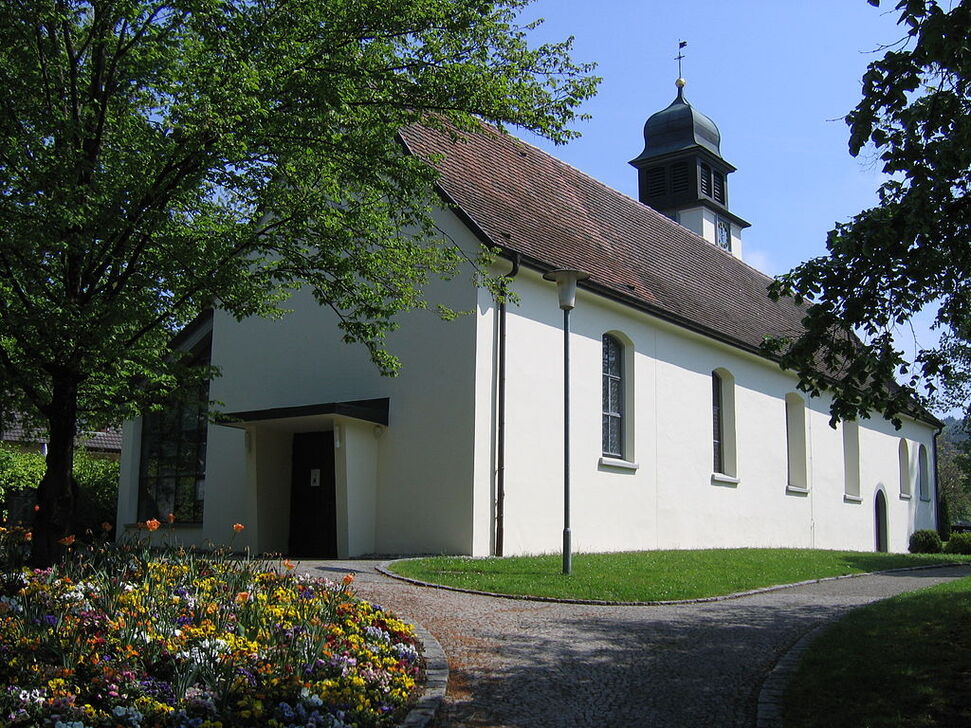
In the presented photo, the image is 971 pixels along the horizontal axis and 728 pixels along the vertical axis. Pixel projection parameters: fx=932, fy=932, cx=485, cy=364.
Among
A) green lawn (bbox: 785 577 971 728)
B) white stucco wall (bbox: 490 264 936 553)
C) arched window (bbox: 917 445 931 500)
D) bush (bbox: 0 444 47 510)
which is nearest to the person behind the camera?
green lawn (bbox: 785 577 971 728)

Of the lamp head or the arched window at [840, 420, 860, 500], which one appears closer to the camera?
the lamp head

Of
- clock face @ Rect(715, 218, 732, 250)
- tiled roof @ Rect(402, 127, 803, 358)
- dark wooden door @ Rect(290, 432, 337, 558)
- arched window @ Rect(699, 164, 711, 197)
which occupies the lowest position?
dark wooden door @ Rect(290, 432, 337, 558)

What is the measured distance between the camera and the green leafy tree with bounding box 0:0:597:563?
27.5ft

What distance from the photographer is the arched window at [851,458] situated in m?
29.2

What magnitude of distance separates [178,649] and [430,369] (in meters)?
10.1

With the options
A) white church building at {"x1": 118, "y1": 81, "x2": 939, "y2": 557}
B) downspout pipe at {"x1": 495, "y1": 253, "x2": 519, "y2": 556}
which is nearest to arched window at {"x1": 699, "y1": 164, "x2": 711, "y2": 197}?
white church building at {"x1": 118, "y1": 81, "x2": 939, "y2": 557}

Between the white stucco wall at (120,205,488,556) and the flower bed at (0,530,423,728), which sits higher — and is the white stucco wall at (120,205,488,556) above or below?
above

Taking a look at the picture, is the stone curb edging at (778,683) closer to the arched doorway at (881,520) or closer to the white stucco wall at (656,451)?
the white stucco wall at (656,451)

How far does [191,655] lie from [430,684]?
1670 millimetres

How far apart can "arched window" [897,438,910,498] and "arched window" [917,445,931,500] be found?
57.3 inches

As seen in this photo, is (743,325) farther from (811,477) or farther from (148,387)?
(148,387)

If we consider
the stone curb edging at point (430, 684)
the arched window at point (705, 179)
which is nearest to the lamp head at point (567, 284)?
the stone curb edging at point (430, 684)

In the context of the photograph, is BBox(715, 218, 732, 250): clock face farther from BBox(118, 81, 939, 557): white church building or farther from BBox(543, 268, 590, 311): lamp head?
BBox(543, 268, 590, 311): lamp head

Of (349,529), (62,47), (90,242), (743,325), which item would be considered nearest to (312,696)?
(90,242)
